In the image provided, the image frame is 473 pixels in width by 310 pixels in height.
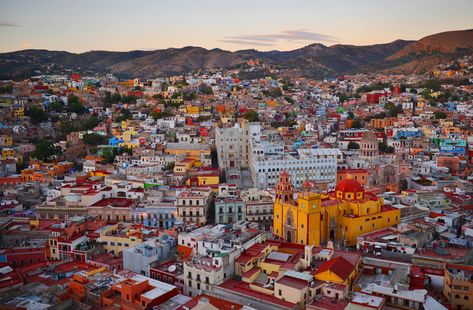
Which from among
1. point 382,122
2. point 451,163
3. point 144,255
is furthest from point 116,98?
point 144,255

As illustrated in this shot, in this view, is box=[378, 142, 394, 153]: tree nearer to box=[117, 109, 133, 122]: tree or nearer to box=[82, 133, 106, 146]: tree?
box=[82, 133, 106, 146]: tree

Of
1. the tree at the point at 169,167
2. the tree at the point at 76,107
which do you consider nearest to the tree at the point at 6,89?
the tree at the point at 76,107

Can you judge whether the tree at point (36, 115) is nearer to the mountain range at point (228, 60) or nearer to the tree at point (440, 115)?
the mountain range at point (228, 60)

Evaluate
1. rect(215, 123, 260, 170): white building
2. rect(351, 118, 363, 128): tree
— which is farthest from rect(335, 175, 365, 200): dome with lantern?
rect(351, 118, 363, 128): tree

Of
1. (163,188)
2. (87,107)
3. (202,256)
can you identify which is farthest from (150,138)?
(202,256)

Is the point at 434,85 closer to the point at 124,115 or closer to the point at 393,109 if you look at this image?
the point at 393,109
